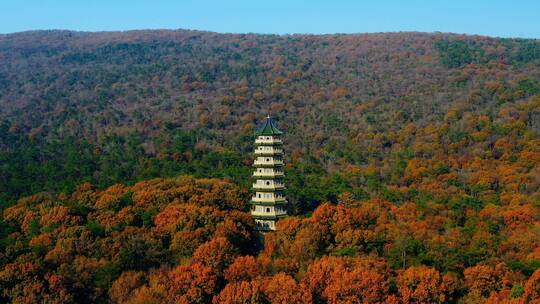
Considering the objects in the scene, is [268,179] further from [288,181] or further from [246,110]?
[246,110]

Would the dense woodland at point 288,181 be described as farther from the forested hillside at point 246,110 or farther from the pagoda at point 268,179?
the pagoda at point 268,179

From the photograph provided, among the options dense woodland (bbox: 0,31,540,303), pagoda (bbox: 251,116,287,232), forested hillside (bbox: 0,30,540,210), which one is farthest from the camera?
forested hillside (bbox: 0,30,540,210)

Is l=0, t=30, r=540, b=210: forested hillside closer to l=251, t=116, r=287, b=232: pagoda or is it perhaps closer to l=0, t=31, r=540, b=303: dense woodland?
l=0, t=31, r=540, b=303: dense woodland

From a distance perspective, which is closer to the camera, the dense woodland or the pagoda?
the dense woodland

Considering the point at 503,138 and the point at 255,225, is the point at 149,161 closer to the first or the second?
the point at 255,225

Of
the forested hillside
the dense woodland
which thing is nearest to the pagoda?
the dense woodland

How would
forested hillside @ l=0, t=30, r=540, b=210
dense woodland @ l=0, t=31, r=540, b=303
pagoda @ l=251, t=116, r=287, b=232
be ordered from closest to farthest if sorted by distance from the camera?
dense woodland @ l=0, t=31, r=540, b=303 → pagoda @ l=251, t=116, r=287, b=232 → forested hillside @ l=0, t=30, r=540, b=210

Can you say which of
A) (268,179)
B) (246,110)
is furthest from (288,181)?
(246,110)
